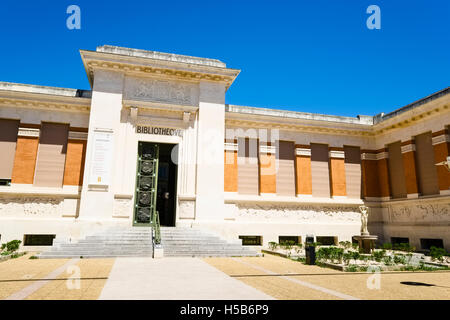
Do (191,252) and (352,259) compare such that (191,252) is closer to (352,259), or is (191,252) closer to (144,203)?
(144,203)

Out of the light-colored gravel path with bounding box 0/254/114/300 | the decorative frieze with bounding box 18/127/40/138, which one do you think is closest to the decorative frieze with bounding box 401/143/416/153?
the light-colored gravel path with bounding box 0/254/114/300

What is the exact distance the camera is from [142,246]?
40.7 feet

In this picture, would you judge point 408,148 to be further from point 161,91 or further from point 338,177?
point 161,91

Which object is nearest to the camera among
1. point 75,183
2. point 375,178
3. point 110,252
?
point 110,252

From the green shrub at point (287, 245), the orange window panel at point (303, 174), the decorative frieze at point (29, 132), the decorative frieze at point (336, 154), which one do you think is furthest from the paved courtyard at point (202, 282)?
the decorative frieze at point (336, 154)

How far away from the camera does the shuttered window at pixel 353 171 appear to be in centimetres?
1981

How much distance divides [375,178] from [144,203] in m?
14.3

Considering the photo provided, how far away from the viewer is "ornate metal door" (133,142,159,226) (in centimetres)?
1582

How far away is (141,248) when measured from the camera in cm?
1230

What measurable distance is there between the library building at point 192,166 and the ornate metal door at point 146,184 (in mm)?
52

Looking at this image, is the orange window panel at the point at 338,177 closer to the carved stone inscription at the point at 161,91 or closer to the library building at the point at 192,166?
the library building at the point at 192,166

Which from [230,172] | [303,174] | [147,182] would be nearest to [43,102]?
[147,182]

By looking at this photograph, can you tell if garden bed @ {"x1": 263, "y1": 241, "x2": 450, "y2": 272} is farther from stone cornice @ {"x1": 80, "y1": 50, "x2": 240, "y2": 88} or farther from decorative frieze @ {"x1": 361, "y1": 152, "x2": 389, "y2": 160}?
stone cornice @ {"x1": 80, "y1": 50, "x2": 240, "y2": 88}
